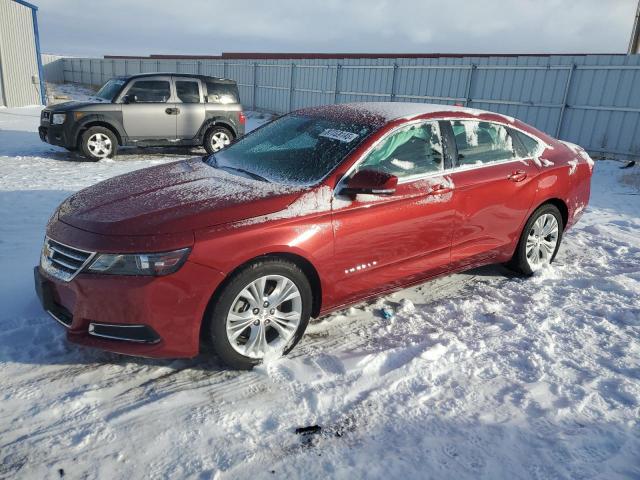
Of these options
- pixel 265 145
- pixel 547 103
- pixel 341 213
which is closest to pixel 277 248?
pixel 341 213

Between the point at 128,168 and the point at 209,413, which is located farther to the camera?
the point at 128,168

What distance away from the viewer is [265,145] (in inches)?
161

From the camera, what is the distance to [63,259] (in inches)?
114

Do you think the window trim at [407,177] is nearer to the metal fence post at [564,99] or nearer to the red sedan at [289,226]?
the red sedan at [289,226]

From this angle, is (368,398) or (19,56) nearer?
(368,398)

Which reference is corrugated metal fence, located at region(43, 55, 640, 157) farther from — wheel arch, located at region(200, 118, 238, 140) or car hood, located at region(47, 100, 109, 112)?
car hood, located at region(47, 100, 109, 112)

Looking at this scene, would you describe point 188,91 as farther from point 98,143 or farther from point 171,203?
point 171,203

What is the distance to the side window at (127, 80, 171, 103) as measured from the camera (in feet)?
32.2

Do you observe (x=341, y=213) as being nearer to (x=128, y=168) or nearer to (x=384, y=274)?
(x=384, y=274)

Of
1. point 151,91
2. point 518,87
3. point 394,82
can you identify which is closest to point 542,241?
point 151,91

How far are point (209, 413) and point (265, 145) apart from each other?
2212 millimetres

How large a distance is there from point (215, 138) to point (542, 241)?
767cm

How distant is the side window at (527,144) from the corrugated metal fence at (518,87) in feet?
26.6

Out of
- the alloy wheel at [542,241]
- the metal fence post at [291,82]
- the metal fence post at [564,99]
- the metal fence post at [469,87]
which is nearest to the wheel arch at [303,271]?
the alloy wheel at [542,241]
